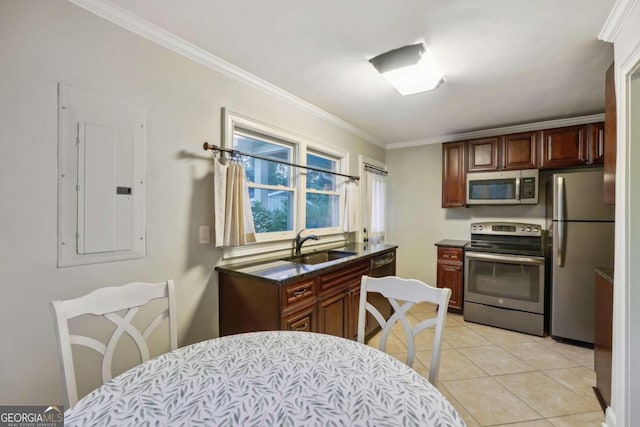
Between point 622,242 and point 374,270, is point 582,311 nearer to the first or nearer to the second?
point 622,242

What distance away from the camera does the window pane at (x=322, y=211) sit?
10.3 ft

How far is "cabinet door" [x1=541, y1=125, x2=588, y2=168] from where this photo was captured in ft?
10.1

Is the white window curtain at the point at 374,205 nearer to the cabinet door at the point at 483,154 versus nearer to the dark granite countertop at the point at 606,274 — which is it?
the cabinet door at the point at 483,154

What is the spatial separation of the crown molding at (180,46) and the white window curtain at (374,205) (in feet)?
4.95

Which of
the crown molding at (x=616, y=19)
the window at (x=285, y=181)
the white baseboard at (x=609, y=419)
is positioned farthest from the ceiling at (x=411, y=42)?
the white baseboard at (x=609, y=419)

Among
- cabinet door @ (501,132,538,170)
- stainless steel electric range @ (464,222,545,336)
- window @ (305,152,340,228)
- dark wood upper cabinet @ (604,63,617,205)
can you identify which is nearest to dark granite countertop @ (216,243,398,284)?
window @ (305,152,340,228)

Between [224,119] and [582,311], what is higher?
[224,119]

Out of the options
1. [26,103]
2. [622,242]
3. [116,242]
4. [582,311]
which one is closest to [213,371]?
[116,242]

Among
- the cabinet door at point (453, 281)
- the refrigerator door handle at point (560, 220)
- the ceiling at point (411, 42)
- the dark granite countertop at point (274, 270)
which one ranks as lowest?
the cabinet door at point (453, 281)

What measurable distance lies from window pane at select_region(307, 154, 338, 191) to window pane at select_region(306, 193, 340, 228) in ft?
0.34

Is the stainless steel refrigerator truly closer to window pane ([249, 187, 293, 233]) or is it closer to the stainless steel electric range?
the stainless steel electric range

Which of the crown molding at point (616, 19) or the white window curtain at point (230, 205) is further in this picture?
the white window curtain at point (230, 205)

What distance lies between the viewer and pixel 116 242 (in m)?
1.54

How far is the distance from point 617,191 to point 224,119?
2526 mm
